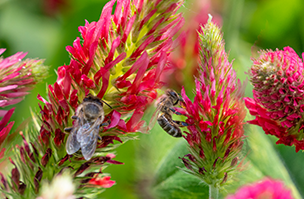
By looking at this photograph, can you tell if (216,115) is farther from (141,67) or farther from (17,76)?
(17,76)

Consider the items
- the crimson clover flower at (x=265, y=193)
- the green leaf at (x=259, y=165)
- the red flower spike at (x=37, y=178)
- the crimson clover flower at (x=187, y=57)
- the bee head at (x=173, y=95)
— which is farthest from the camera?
the bee head at (x=173, y=95)

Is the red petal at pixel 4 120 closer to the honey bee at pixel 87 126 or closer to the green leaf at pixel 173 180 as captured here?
the honey bee at pixel 87 126

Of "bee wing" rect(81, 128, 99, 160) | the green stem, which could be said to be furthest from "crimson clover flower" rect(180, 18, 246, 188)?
"bee wing" rect(81, 128, 99, 160)

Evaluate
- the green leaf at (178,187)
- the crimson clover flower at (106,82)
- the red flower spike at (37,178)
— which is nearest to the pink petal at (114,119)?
the crimson clover flower at (106,82)

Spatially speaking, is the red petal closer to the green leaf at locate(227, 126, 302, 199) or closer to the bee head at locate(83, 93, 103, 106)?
the bee head at locate(83, 93, 103, 106)

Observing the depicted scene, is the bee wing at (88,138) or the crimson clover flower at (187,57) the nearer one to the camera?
the bee wing at (88,138)

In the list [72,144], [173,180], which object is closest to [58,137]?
[72,144]
